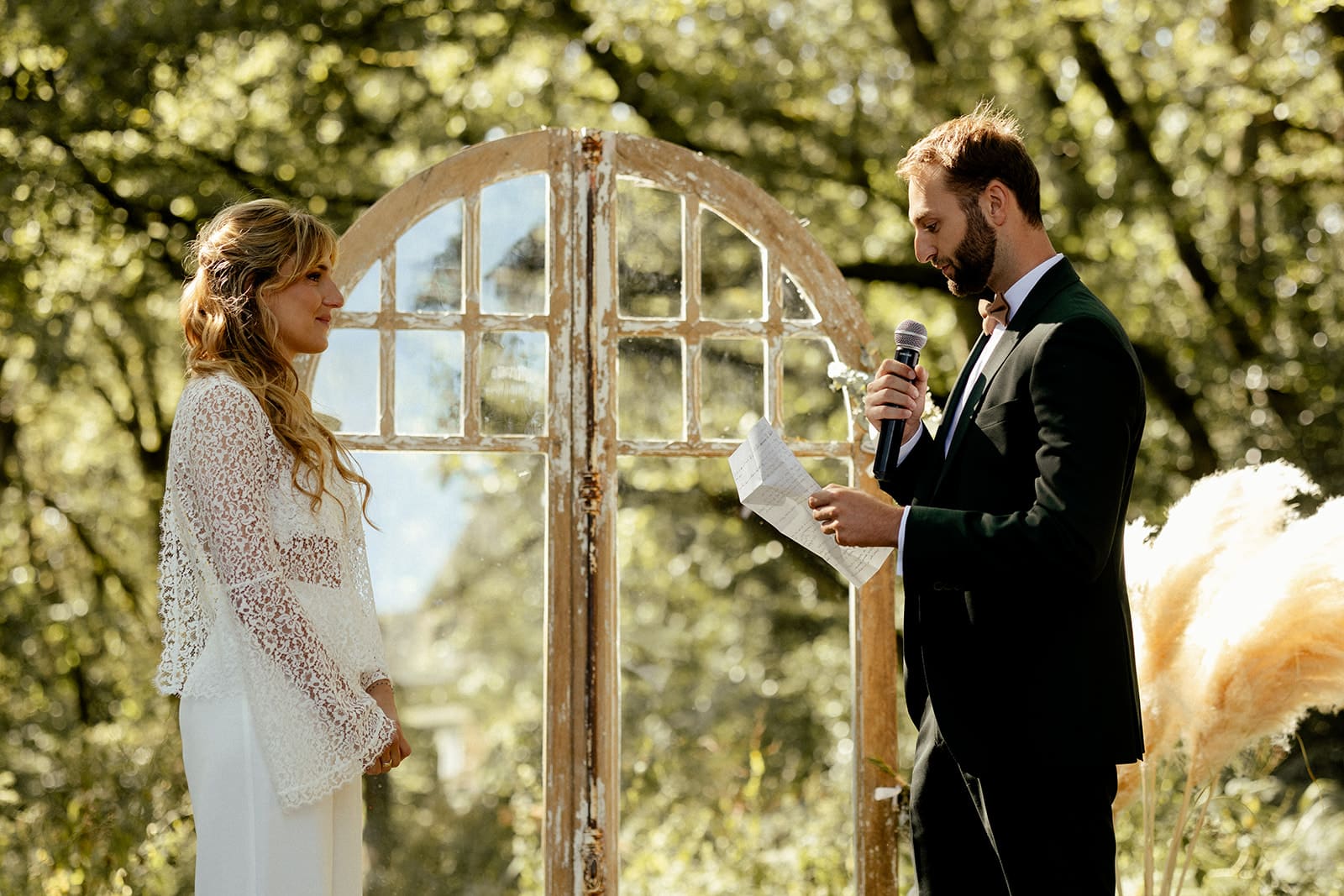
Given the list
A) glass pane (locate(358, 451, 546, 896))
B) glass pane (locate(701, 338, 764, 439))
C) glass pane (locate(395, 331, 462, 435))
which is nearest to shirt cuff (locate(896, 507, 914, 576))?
glass pane (locate(701, 338, 764, 439))

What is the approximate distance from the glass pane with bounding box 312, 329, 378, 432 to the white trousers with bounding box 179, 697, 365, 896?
1151 millimetres

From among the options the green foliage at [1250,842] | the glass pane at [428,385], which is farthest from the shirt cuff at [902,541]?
the green foliage at [1250,842]

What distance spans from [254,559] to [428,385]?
3.75ft

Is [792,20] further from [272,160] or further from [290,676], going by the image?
[290,676]

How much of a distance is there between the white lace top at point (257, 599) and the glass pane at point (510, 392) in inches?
38.7

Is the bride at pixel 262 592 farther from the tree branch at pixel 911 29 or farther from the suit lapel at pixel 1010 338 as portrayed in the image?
the tree branch at pixel 911 29

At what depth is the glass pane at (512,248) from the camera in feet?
10.2

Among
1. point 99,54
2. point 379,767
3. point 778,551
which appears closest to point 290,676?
point 379,767

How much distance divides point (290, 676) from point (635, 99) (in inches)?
169

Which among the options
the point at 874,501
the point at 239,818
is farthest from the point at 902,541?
the point at 239,818

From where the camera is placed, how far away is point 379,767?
6.97 ft

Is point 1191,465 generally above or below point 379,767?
above

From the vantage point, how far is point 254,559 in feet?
6.54

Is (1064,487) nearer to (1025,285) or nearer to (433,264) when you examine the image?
(1025,285)
